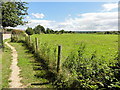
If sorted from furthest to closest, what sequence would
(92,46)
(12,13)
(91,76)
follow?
(92,46), (12,13), (91,76)

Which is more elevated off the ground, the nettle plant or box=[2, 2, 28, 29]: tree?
box=[2, 2, 28, 29]: tree

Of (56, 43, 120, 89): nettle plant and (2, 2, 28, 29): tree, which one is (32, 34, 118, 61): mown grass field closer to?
(56, 43, 120, 89): nettle plant

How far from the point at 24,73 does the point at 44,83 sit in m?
1.52

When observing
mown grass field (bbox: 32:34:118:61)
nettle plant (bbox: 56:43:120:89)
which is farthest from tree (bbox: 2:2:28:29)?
nettle plant (bbox: 56:43:120:89)

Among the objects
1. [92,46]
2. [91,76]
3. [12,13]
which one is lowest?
[91,76]

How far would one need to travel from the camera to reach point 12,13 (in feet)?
35.0

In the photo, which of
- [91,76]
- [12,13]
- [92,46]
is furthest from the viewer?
[92,46]

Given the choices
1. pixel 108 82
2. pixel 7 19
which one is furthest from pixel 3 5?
pixel 108 82

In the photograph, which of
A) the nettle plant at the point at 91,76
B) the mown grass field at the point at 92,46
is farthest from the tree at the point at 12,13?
the nettle plant at the point at 91,76

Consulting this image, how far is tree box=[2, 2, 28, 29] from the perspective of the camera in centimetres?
1018

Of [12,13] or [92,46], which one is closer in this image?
[12,13]

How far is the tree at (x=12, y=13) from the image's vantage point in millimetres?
10180

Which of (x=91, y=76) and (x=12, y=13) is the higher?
(x=12, y=13)

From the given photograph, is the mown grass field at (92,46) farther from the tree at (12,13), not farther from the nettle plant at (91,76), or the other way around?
the tree at (12,13)
